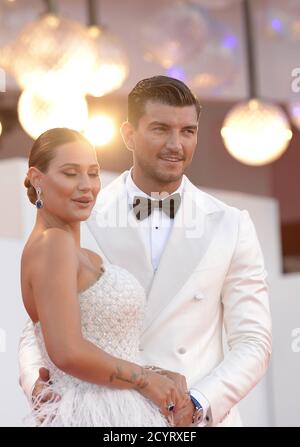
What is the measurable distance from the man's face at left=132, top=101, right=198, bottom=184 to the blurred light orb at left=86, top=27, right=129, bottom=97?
68.2 inches

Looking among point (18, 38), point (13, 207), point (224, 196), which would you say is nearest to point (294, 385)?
point (224, 196)

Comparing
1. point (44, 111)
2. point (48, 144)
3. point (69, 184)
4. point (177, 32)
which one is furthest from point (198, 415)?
point (177, 32)

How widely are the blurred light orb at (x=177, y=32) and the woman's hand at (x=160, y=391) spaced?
2.32m

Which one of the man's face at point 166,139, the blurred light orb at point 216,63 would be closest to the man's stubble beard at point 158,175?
the man's face at point 166,139

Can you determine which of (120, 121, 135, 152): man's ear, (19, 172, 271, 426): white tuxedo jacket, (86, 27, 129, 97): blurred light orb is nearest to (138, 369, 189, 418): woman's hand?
(19, 172, 271, 426): white tuxedo jacket

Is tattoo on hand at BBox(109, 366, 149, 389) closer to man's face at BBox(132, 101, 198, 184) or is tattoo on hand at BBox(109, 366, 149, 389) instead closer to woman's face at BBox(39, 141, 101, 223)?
woman's face at BBox(39, 141, 101, 223)

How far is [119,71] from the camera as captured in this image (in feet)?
13.8

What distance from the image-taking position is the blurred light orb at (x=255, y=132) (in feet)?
15.1

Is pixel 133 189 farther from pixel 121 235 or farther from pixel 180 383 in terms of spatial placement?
pixel 180 383

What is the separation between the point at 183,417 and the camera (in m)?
2.20

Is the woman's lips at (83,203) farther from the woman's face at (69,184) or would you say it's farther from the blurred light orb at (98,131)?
the blurred light orb at (98,131)

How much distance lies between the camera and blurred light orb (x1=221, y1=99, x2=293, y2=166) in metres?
4.61
